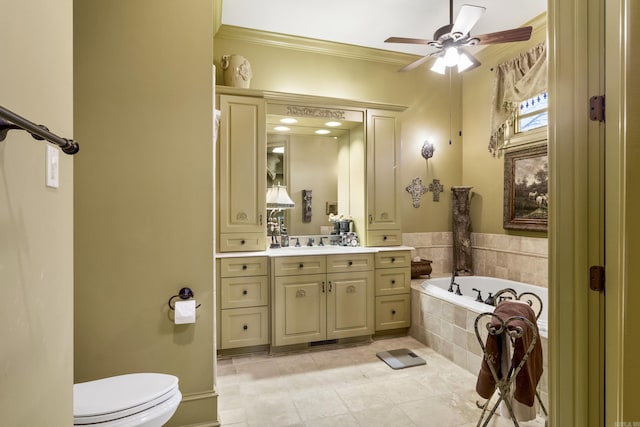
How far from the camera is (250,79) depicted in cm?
348

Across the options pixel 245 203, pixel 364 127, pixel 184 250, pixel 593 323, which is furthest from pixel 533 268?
pixel 184 250

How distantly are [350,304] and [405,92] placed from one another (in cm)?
260

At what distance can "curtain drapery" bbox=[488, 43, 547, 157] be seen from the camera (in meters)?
3.37

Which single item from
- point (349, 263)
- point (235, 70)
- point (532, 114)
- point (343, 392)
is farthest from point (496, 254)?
point (235, 70)

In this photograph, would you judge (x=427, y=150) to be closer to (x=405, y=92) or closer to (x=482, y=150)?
(x=482, y=150)

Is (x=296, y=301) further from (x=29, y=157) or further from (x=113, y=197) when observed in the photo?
(x=29, y=157)

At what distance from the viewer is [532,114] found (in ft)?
11.5

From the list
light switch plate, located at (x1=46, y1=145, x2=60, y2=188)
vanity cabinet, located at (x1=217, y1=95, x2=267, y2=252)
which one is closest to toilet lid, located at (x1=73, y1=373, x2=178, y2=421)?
light switch plate, located at (x1=46, y1=145, x2=60, y2=188)

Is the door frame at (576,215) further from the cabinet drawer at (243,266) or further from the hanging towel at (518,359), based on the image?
the cabinet drawer at (243,266)

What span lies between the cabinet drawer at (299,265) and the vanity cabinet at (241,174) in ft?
0.94

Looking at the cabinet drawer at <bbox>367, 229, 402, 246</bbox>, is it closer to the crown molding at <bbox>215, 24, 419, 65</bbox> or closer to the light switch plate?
the crown molding at <bbox>215, 24, 419, 65</bbox>

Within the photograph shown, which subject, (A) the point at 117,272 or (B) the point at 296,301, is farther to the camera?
(B) the point at 296,301

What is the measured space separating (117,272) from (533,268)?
11.9ft

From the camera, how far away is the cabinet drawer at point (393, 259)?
353cm
